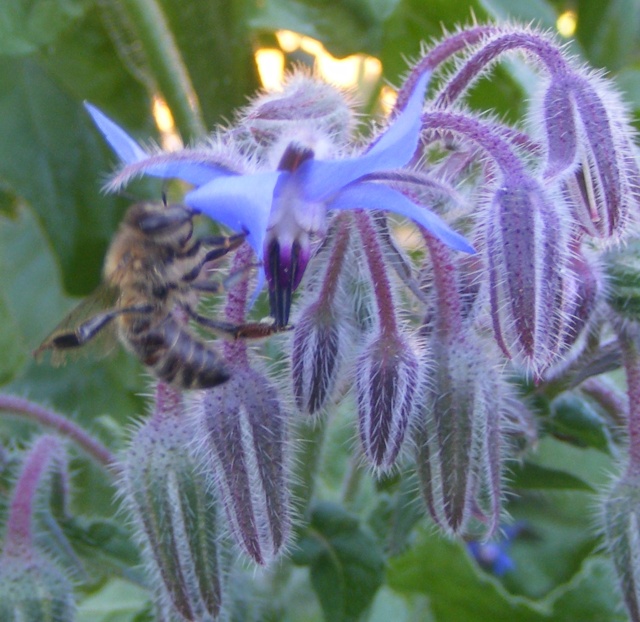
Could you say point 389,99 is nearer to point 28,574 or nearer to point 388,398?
point 388,398

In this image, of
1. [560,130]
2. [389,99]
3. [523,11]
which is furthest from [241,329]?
[523,11]

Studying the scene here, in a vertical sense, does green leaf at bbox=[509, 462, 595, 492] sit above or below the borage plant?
below

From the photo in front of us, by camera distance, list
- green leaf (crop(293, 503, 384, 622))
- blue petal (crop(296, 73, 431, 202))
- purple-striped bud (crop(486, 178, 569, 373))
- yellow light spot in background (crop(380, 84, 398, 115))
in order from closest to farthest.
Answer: blue petal (crop(296, 73, 431, 202)), purple-striped bud (crop(486, 178, 569, 373)), yellow light spot in background (crop(380, 84, 398, 115)), green leaf (crop(293, 503, 384, 622))

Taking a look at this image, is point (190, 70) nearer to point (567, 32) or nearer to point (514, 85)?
point (514, 85)

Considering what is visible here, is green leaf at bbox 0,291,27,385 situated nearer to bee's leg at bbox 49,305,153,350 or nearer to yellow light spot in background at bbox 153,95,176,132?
yellow light spot in background at bbox 153,95,176,132

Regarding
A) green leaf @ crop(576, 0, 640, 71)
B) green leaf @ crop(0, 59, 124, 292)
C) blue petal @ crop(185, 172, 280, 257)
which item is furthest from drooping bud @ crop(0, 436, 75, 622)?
green leaf @ crop(576, 0, 640, 71)

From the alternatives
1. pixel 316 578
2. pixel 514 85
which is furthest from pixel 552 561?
pixel 514 85

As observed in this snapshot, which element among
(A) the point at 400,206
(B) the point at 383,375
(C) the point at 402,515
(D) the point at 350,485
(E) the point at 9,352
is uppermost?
(A) the point at 400,206
